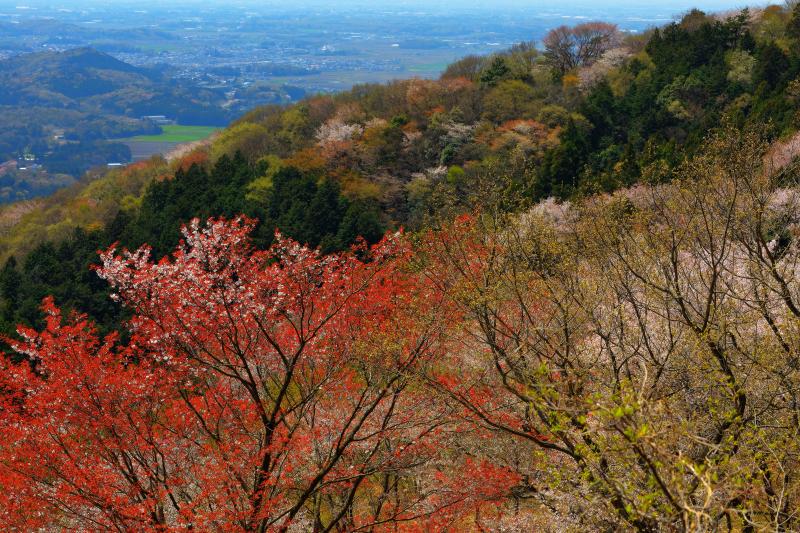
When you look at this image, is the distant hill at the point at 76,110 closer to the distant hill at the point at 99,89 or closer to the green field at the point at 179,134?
the distant hill at the point at 99,89

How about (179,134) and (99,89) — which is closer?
(179,134)

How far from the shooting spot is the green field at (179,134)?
12131 cm

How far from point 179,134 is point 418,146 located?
9837cm

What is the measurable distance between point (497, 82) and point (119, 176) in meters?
28.9

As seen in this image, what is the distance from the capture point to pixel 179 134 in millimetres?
127062

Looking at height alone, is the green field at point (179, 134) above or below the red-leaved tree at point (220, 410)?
below

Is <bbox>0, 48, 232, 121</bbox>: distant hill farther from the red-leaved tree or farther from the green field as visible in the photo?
the red-leaved tree

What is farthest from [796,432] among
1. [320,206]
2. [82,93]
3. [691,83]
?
[82,93]

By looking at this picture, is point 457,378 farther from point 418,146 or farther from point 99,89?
point 99,89

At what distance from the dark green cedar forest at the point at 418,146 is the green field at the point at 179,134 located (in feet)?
248

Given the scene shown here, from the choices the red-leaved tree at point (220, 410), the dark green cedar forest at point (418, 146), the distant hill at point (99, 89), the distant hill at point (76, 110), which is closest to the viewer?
the red-leaved tree at point (220, 410)

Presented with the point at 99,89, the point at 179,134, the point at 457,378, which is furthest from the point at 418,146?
the point at 99,89

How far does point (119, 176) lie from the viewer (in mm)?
50562

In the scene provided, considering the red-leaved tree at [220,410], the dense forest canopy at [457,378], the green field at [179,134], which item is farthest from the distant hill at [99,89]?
the red-leaved tree at [220,410]
